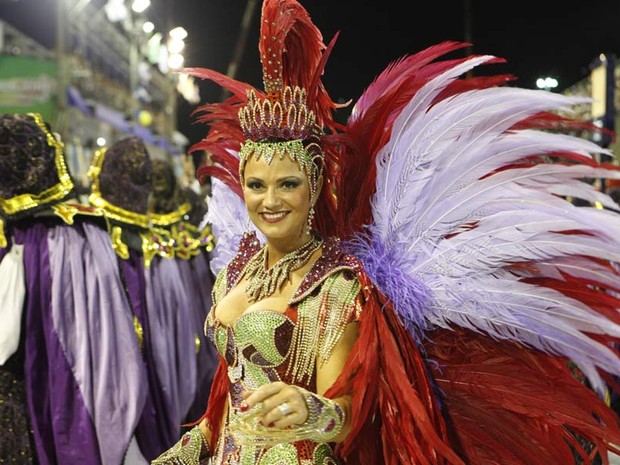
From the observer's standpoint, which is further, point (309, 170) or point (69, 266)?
point (69, 266)

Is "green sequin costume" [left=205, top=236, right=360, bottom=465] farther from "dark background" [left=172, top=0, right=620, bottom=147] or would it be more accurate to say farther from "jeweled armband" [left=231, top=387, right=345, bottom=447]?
"dark background" [left=172, top=0, right=620, bottom=147]

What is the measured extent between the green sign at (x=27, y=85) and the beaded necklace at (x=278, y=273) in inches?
431

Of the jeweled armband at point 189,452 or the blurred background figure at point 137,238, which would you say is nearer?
the jeweled armband at point 189,452

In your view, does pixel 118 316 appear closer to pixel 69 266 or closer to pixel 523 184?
pixel 69 266

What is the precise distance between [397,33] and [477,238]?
8.02ft

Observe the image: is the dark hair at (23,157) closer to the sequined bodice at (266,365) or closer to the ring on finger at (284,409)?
the sequined bodice at (266,365)

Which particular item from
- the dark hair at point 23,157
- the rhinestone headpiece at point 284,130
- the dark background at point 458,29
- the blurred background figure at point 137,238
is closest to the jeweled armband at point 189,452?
the rhinestone headpiece at point 284,130

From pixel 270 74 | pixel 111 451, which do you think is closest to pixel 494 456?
pixel 270 74

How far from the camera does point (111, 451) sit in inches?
134

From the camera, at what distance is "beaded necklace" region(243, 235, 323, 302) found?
1944mm

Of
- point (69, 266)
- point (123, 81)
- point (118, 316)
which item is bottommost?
point (118, 316)

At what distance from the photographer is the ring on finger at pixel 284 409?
1555mm

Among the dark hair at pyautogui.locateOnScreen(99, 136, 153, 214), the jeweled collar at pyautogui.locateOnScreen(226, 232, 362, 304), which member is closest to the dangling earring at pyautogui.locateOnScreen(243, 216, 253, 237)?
the jeweled collar at pyautogui.locateOnScreen(226, 232, 362, 304)

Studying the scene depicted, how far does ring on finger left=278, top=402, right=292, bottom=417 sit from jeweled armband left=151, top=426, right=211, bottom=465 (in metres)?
0.60
